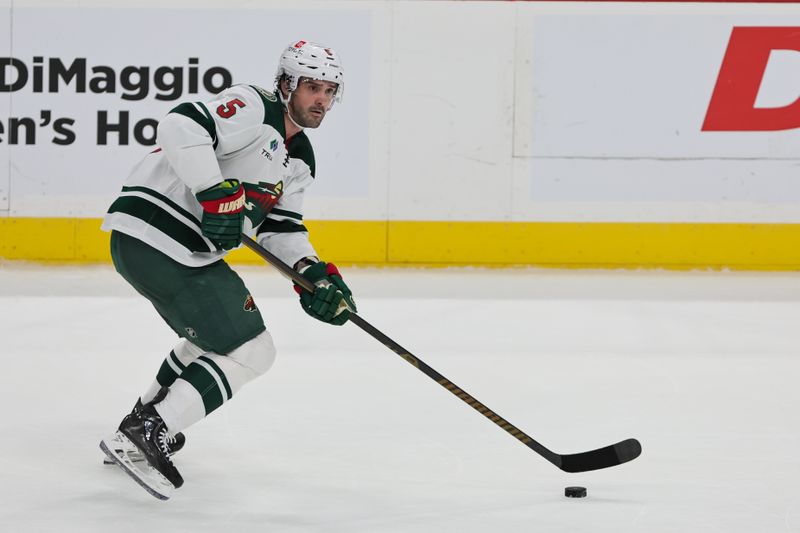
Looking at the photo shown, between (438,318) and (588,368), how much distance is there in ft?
3.28

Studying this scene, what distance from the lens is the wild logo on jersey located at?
2.48 metres

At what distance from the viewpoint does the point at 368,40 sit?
6.17m

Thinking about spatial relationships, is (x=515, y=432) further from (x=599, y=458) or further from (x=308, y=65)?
(x=308, y=65)

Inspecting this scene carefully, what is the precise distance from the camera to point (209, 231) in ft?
7.58

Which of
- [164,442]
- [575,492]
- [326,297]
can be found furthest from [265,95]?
[575,492]

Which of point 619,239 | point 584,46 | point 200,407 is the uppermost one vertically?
point 584,46

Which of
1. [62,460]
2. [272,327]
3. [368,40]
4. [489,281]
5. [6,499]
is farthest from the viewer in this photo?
[368,40]

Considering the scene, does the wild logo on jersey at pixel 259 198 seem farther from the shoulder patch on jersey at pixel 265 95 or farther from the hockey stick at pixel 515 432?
the shoulder patch on jersey at pixel 265 95

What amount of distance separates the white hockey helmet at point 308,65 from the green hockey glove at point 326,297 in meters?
0.40

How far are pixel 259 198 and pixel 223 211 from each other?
0.69 ft

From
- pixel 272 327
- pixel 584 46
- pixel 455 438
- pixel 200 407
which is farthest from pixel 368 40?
pixel 200 407

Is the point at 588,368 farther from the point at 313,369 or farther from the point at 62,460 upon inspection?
the point at 62,460

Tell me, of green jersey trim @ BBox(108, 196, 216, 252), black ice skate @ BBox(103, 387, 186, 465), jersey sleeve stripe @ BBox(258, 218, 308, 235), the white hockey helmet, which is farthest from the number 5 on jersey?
black ice skate @ BBox(103, 387, 186, 465)

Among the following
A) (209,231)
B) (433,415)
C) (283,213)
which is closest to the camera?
(209,231)
